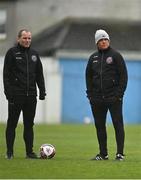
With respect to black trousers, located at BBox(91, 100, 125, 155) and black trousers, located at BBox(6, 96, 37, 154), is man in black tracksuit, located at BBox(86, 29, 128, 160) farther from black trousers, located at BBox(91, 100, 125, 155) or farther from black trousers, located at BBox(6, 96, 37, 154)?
black trousers, located at BBox(6, 96, 37, 154)

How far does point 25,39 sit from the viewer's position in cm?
1497

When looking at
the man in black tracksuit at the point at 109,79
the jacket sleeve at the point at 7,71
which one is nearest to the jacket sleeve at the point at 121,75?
the man in black tracksuit at the point at 109,79

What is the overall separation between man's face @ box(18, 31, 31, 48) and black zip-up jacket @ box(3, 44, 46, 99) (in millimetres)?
92

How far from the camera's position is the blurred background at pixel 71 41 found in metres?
40.7

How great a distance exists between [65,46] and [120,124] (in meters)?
27.8

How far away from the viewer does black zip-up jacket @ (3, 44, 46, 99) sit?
15.1 m

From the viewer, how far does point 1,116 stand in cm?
3712

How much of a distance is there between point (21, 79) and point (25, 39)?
67 centimetres

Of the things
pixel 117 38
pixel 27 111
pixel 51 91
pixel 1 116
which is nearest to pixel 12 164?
pixel 27 111

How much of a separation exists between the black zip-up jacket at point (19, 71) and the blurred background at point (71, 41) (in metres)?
22.0

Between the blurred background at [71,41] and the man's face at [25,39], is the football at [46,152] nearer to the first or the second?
the man's face at [25,39]

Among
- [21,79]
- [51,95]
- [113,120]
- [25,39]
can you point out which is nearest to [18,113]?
[21,79]

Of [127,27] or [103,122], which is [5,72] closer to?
[103,122]

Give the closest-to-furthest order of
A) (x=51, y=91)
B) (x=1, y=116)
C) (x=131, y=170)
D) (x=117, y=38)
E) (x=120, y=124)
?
(x=131, y=170) < (x=120, y=124) < (x=1, y=116) < (x=51, y=91) < (x=117, y=38)
